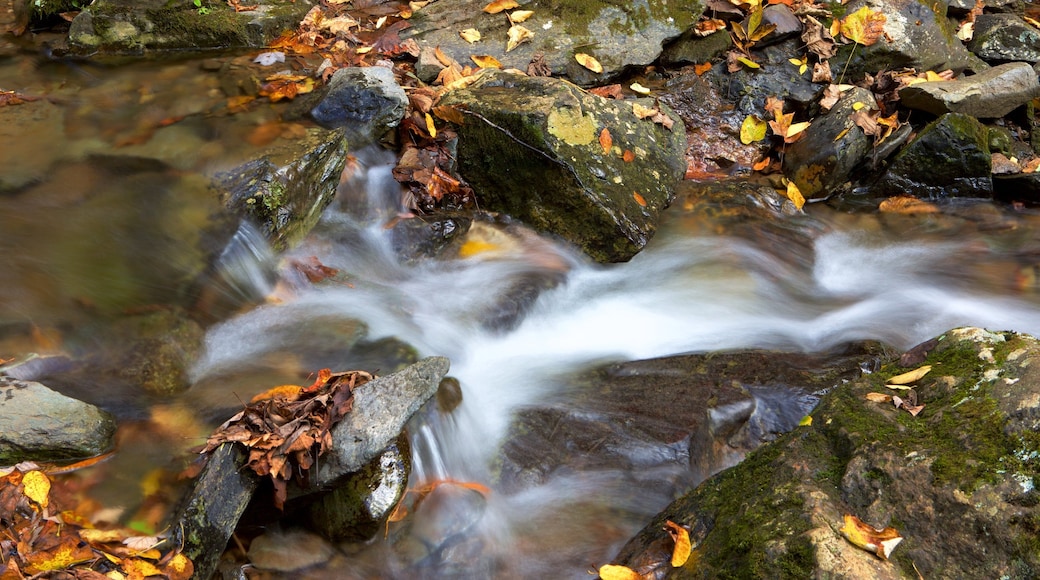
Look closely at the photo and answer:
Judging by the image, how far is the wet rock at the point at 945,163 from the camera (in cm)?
556

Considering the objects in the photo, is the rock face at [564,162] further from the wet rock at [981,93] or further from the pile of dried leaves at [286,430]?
the wet rock at [981,93]

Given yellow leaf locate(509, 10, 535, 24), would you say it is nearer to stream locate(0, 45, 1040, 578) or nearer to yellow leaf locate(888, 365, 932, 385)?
stream locate(0, 45, 1040, 578)

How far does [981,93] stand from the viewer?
599cm

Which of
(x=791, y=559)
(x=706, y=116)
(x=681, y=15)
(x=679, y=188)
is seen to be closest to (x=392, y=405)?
(x=791, y=559)

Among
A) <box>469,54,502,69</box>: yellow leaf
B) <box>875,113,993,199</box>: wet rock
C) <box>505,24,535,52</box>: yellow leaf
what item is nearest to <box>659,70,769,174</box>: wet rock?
<box>875,113,993,199</box>: wet rock

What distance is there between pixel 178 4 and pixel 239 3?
50cm

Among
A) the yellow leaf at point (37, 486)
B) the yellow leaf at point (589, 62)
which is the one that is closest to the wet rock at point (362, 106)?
the yellow leaf at point (589, 62)

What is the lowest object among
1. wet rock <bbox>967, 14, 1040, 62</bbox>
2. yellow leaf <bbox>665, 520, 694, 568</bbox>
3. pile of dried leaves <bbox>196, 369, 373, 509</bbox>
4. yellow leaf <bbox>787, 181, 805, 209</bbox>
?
pile of dried leaves <bbox>196, 369, 373, 509</bbox>

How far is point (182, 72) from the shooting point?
5.55 metres

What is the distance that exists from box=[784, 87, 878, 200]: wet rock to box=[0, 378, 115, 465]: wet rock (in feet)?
17.2

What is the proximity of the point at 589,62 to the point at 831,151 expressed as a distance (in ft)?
6.98

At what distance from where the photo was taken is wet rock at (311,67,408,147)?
16.6 feet

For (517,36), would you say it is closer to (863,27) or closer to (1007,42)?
(863,27)

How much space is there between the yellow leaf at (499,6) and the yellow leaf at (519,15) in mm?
79
